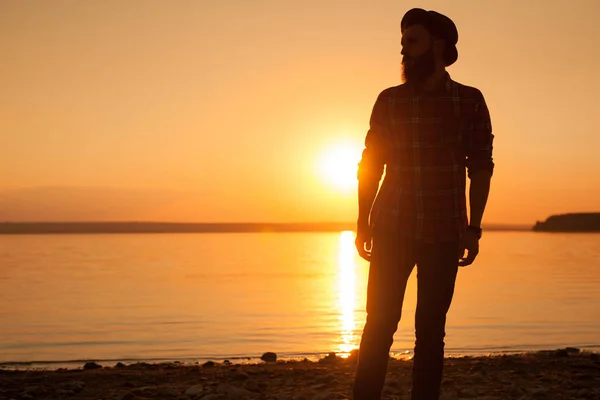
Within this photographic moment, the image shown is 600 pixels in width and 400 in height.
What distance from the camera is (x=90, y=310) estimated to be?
2317cm

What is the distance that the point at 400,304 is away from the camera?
4980 millimetres

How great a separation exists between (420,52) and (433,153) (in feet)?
2.29

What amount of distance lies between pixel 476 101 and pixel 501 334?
13.4 m

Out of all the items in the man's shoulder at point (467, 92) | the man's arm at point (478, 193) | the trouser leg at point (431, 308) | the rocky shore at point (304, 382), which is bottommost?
the rocky shore at point (304, 382)

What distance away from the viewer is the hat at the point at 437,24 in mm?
4770

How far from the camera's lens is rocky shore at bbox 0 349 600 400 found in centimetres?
773

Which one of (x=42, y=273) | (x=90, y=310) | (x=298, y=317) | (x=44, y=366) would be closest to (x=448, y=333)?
(x=298, y=317)

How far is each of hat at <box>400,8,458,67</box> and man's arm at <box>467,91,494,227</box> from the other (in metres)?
0.43

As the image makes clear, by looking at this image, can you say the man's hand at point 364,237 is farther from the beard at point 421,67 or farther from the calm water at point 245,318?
the calm water at point 245,318

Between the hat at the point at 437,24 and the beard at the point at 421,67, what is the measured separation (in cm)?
13

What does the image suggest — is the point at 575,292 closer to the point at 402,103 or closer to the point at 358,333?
the point at 358,333

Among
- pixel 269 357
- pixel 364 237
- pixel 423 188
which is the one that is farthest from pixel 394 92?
pixel 269 357

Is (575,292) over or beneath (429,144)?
beneath

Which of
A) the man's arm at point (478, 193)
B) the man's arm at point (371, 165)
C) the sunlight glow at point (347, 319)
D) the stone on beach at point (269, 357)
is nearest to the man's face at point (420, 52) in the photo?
the man's arm at point (371, 165)
